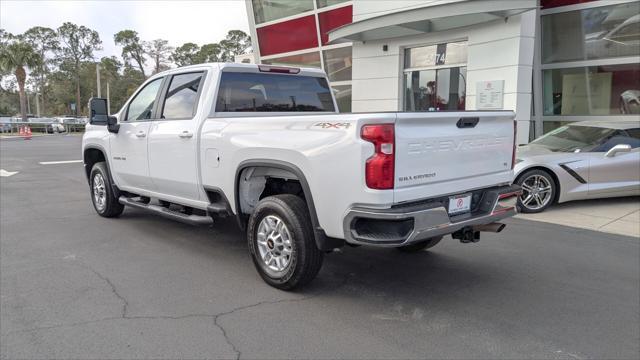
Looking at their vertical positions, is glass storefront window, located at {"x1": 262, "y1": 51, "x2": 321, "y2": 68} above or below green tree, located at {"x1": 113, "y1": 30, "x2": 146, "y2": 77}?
below

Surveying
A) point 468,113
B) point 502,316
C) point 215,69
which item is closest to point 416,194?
point 468,113

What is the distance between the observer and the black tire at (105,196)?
22.5 ft

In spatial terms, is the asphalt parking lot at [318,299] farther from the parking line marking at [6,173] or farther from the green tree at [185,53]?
the green tree at [185,53]

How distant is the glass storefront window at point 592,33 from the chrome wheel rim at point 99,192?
11.4 metres

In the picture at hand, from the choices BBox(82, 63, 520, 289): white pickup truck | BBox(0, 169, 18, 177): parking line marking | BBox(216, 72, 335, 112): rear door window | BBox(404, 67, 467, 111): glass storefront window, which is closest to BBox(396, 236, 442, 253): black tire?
BBox(82, 63, 520, 289): white pickup truck

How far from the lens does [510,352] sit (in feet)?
10.8

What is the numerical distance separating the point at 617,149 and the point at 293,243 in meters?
6.09

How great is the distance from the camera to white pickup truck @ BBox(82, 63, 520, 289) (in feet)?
11.6

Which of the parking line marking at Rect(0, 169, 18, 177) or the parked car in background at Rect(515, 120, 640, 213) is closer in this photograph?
the parked car in background at Rect(515, 120, 640, 213)

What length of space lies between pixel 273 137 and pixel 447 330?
6.59 feet

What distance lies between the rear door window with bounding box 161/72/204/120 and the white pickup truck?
1 cm

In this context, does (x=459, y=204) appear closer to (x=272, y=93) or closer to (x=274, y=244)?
(x=274, y=244)

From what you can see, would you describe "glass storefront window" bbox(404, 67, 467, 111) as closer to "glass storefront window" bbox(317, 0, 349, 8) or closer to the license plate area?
"glass storefront window" bbox(317, 0, 349, 8)

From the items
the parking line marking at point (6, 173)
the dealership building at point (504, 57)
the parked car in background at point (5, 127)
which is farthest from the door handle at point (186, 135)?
the parked car in background at point (5, 127)
